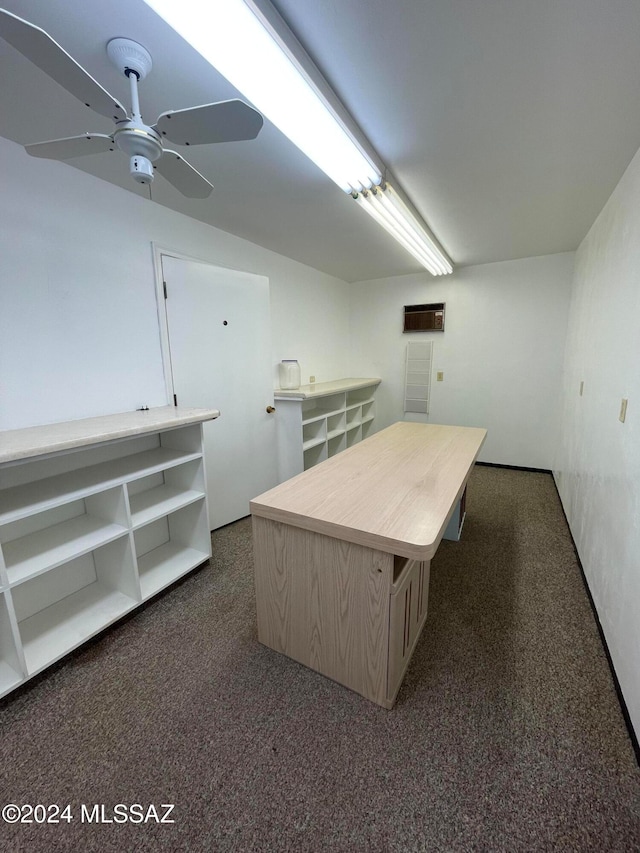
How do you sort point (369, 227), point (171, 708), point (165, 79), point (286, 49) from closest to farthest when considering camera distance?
point (286, 49) < point (165, 79) < point (171, 708) < point (369, 227)

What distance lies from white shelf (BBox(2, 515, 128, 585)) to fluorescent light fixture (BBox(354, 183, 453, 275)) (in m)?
2.33

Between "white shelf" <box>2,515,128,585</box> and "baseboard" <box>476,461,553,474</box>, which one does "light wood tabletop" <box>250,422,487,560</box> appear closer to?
"white shelf" <box>2,515,128,585</box>

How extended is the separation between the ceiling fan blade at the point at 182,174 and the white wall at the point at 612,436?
2.03 metres

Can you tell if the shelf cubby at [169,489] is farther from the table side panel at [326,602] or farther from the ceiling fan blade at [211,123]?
the ceiling fan blade at [211,123]

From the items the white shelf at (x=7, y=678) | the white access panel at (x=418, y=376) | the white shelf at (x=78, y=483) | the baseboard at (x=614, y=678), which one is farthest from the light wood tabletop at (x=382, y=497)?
the white access panel at (x=418, y=376)

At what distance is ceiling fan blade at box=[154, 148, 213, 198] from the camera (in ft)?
4.07

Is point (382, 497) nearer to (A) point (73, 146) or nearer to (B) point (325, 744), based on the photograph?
(B) point (325, 744)

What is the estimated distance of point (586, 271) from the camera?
2.88 m

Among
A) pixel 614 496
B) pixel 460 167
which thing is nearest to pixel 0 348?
pixel 460 167

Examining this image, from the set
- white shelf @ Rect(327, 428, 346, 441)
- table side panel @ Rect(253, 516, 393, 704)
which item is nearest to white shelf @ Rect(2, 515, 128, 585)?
table side panel @ Rect(253, 516, 393, 704)

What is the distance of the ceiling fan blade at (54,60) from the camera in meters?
0.76

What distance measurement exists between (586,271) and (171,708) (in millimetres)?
4107

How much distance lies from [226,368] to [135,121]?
6.03 feet

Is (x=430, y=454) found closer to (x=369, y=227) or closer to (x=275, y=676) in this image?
(x=275, y=676)
